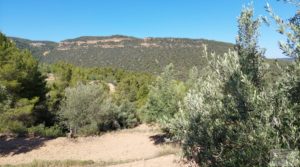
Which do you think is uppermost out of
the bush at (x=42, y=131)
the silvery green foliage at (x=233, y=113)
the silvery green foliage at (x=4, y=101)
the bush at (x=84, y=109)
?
the silvery green foliage at (x=233, y=113)

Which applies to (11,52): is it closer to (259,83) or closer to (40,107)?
(40,107)

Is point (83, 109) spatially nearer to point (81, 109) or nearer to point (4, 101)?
point (81, 109)

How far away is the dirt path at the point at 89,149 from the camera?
91.2ft

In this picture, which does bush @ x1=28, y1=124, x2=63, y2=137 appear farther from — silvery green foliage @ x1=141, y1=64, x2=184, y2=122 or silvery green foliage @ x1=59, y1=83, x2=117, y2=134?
silvery green foliage @ x1=141, y1=64, x2=184, y2=122

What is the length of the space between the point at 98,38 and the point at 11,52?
17032 cm

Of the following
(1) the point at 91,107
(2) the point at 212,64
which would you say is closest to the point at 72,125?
(1) the point at 91,107

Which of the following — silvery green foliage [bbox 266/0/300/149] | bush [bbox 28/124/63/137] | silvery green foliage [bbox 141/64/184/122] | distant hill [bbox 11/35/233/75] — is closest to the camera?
silvery green foliage [bbox 266/0/300/149]

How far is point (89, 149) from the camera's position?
32.1 m

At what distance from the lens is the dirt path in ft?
91.2

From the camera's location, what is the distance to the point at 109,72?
84.0 metres

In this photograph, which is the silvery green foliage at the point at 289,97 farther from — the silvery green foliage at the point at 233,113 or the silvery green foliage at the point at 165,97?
the silvery green foliage at the point at 165,97

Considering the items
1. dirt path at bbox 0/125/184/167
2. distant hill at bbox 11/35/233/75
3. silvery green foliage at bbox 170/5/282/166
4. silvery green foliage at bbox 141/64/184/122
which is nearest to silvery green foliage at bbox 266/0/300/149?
silvery green foliage at bbox 170/5/282/166

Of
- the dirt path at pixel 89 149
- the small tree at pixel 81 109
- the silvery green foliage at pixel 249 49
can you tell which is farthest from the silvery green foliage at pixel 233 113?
the small tree at pixel 81 109

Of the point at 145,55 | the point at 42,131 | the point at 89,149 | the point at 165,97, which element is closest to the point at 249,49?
the point at 165,97
